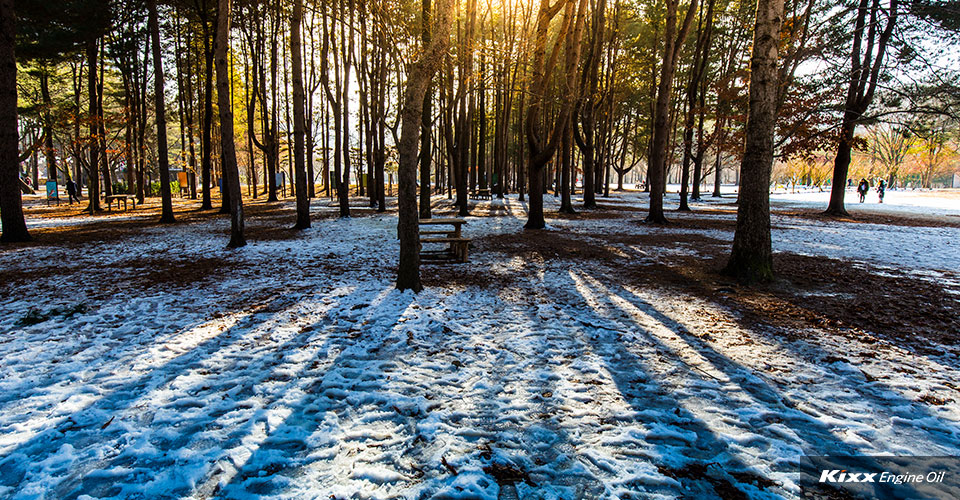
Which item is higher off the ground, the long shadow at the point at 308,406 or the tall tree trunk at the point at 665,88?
the tall tree trunk at the point at 665,88

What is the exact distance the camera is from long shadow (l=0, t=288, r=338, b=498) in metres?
2.47

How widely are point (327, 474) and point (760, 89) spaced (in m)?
7.83

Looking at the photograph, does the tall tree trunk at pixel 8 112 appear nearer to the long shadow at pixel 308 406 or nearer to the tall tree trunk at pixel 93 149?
the tall tree trunk at pixel 93 149

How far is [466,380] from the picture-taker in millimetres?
3795

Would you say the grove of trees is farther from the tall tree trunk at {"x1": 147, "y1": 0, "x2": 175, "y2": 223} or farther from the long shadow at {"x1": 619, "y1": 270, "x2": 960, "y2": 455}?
the long shadow at {"x1": 619, "y1": 270, "x2": 960, "y2": 455}

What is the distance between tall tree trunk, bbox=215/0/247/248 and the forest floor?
7.98ft

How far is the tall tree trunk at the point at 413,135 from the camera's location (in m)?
5.91

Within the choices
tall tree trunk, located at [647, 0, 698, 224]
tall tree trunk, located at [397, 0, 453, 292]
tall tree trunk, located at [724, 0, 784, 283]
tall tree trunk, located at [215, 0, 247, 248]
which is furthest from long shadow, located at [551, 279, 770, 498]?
tall tree trunk, located at [647, 0, 698, 224]

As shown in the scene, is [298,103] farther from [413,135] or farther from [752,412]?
[752,412]

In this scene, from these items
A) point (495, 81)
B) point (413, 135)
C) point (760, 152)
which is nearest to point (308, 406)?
point (413, 135)

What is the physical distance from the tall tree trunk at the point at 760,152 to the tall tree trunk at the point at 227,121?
10129 millimetres

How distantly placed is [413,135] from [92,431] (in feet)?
15.1

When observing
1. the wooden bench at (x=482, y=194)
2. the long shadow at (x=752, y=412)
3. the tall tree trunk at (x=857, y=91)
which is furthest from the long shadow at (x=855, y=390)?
the wooden bench at (x=482, y=194)

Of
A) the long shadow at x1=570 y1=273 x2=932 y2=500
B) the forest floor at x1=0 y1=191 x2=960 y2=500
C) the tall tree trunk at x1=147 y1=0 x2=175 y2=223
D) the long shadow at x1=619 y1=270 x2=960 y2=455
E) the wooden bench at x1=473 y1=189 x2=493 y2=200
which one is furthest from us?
the wooden bench at x1=473 y1=189 x2=493 y2=200
